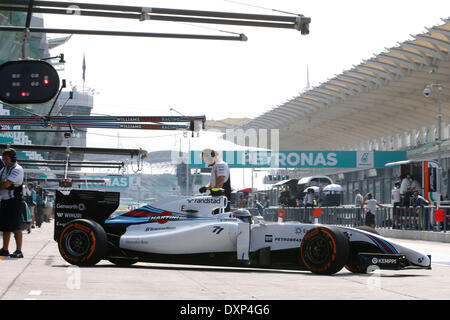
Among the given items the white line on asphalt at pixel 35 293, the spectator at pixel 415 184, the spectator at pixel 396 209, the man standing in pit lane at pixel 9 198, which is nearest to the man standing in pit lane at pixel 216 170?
the man standing in pit lane at pixel 9 198

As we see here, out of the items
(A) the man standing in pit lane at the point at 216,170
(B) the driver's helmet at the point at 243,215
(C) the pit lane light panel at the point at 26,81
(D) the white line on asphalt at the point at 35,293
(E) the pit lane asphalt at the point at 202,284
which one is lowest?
(E) the pit lane asphalt at the point at 202,284

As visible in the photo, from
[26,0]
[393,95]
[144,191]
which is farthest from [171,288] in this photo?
[144,191]

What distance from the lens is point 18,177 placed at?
1143 cm

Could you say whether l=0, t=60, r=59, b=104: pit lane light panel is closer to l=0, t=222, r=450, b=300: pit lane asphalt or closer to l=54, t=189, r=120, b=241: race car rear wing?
l=54, t=189, r=120, b=241: race car rear wing

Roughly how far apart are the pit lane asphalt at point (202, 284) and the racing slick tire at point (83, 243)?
0.58 feet

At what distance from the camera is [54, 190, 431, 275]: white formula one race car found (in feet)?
30.5

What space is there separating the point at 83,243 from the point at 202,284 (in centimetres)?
284

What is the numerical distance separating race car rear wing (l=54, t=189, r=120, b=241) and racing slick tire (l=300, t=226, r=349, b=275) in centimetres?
299

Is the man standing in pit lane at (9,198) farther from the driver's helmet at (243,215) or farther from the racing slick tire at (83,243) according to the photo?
the driver's helmet at (243,215)

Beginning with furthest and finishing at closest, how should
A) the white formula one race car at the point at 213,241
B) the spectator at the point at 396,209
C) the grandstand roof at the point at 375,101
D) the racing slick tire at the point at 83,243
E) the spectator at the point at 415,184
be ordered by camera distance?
the grandstand roof at the point at 375,101
the spectator at the point at 415,184
the spectator at the point at 396,209
the racing slick tire at the point at 83,243
the white formula one race car at the point at 213,241

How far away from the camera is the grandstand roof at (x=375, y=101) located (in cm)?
3743

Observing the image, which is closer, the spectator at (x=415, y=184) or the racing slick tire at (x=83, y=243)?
the racing slick tire at (x=83, y=243)

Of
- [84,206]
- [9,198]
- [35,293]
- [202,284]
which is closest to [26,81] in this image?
[84,206]

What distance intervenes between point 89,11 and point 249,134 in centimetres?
5705
